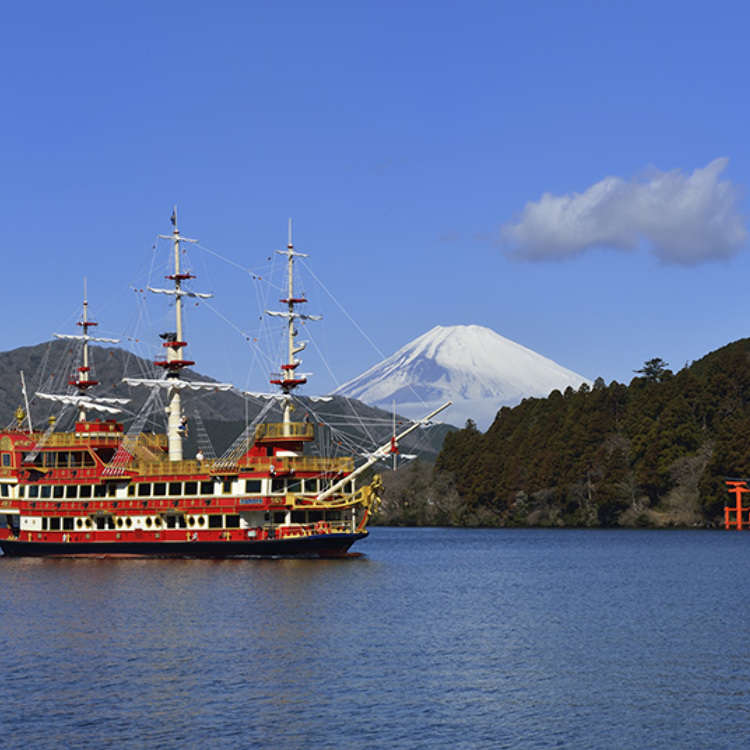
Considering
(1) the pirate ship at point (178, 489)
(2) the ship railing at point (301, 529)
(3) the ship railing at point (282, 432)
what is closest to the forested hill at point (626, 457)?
(1) the pirate ship at point (178, 489)

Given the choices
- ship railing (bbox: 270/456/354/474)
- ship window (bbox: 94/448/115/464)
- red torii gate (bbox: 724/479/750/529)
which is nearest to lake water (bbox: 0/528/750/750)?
ship railing (bbox: 270/456/354/474)

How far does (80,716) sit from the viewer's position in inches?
1476

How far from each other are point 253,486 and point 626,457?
78399 mm

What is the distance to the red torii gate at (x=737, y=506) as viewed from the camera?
140125mm

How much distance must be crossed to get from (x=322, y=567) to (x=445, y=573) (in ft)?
27.9

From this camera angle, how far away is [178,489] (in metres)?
93.0

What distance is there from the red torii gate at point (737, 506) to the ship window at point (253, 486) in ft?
225

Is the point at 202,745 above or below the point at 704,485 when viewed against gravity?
below

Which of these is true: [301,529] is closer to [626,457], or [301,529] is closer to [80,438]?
[80,438]

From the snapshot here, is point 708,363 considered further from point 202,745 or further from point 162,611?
point 202,745

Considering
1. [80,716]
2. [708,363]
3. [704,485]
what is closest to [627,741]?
[80,716]

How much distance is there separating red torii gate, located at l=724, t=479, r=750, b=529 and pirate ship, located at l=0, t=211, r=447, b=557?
53.9m

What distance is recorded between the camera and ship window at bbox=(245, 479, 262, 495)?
90.2 m

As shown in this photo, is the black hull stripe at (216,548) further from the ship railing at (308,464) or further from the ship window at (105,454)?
the ship window at (105,454)
